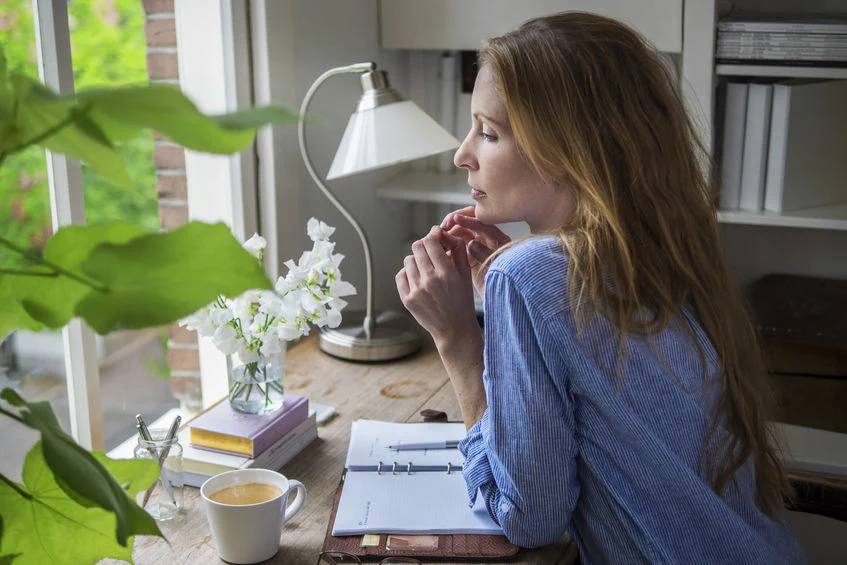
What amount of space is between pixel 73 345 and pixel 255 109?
3.92 feet

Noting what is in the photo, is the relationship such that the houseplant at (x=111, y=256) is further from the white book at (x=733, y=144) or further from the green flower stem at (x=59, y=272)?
the white book at (x=733, y=144)

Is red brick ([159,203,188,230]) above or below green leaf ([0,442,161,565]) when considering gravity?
below

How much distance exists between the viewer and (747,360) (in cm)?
125

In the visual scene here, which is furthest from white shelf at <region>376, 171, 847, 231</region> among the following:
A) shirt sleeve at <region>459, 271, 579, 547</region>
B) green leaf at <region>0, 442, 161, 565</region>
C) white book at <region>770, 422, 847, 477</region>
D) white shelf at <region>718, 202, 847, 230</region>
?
green leaf at <region>0, 442, 161, 565</region>

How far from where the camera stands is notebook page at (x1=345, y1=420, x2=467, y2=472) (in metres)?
1.36

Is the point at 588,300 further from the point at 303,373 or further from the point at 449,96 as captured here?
the point at 449,96

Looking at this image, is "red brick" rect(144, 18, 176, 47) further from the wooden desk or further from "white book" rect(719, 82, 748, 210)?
"white book" rect(719, 82, 748, 210)

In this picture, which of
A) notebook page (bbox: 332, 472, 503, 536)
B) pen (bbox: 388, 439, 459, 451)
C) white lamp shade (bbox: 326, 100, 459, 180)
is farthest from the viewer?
white lamp shade (bbox: 326, 100, 459, 180)

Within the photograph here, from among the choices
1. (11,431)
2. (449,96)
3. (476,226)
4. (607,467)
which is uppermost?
(449,96)

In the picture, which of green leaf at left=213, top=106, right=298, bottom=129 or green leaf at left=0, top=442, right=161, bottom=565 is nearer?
green leaf at left=213, top=106, right=298, bottom=129

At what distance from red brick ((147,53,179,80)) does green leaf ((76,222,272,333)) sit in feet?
5.10

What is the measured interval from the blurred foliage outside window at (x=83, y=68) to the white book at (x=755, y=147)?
2137mm

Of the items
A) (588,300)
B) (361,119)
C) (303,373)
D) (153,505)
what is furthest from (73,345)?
(588,300)

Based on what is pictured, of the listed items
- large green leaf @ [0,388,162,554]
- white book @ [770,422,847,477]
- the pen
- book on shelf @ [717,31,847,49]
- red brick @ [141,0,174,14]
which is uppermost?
red brick @ [141,0,174,14]
